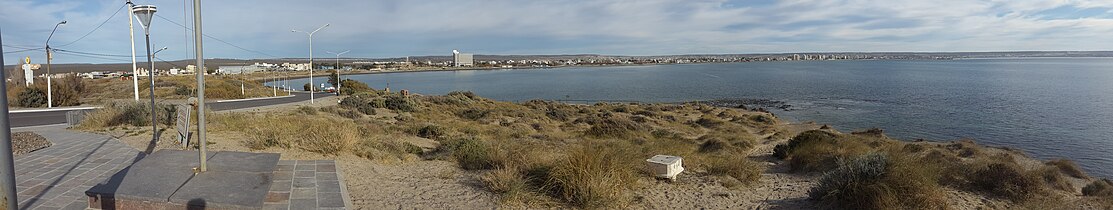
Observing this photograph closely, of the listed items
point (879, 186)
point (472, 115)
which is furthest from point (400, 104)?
point (879, 186)

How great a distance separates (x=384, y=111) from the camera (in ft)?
92.7

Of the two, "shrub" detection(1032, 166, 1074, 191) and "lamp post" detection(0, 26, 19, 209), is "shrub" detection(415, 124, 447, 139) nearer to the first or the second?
"lamp post" detection(0, 26, 19, 209)

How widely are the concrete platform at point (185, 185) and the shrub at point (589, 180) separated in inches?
141

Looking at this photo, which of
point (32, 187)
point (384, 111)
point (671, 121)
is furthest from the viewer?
point (671, 121)

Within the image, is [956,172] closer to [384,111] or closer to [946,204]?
[946,204]

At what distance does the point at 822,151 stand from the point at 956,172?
2479mm

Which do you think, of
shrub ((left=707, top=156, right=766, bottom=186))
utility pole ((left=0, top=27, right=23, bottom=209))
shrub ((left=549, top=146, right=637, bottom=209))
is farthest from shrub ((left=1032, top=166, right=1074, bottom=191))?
utility pole ((left=0, top=27, right=23, bottom=209))

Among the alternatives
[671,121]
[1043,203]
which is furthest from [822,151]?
[671,121]

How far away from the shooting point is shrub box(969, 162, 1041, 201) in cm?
947

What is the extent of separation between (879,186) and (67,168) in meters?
10.8

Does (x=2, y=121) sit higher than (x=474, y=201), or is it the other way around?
(x=2, y=121)

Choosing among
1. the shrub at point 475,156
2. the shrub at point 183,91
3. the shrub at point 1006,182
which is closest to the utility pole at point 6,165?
the shrub at point 475,156

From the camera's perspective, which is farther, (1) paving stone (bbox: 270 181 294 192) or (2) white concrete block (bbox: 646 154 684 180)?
(2) white concrete block (bbox: 646 154 684 180)

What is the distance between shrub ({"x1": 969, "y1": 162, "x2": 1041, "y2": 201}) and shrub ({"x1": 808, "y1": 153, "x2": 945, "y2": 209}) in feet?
7.96
